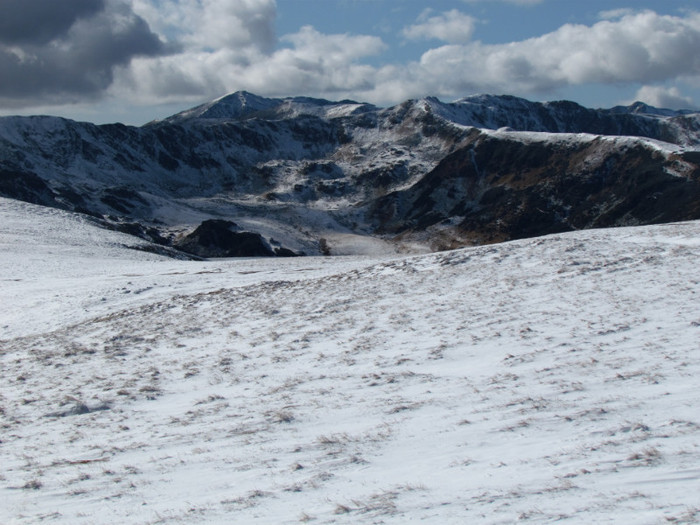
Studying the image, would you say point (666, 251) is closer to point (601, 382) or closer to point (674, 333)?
point (674, 333)

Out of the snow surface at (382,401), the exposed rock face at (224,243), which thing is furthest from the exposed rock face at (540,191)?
the snow surface at (382,401)

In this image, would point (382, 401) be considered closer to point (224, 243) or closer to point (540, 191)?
point (224, 243)

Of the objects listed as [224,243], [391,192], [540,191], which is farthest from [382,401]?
[391,192]

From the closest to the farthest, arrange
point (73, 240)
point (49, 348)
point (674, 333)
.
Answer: point (674, 333) < point (49, 348) < point (73, 240)

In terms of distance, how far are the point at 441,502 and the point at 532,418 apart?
9.99 feet

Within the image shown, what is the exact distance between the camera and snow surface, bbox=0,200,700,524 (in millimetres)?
7664

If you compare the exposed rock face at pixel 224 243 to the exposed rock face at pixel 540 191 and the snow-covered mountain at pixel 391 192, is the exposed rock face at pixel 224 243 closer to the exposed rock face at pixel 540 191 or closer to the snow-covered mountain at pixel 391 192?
the snow-covered mountain at pixel 391 192

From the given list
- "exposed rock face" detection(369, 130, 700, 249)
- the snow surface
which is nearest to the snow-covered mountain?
"exposed rock face" detection(369, 130, 700, 249)

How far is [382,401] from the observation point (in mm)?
11320

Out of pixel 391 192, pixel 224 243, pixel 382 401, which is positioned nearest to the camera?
pixel 382 401

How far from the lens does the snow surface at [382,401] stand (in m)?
7.66

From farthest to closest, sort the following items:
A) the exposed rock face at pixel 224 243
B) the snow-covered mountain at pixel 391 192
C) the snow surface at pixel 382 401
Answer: the snow-covered mountain at pixel 391 192 → the exposed rock face at pixel 224 243 → the snow surface at pixel 382 401

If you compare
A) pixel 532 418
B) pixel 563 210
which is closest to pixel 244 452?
pixel 532 418

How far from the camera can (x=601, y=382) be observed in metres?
10.9
